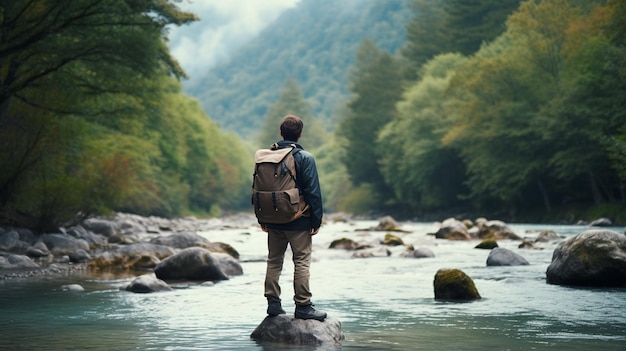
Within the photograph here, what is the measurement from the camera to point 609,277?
46.1ft

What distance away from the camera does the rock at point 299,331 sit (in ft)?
28.6

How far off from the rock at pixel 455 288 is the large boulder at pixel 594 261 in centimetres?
221

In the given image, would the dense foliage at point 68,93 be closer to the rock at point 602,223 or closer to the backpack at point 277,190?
the backpack at point 277,190

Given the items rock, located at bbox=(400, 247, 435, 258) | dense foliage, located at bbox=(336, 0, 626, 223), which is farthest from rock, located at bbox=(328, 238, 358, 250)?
dense foliage, located at bbox=(336, 0, 626, 223)

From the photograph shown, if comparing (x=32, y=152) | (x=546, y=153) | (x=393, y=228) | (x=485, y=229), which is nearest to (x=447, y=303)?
(x=32, y=152)

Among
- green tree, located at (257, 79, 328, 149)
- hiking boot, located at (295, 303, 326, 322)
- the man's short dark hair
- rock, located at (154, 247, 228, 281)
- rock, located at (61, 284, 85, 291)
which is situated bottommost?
hiking boot, located at (295, 303, 326, 322)

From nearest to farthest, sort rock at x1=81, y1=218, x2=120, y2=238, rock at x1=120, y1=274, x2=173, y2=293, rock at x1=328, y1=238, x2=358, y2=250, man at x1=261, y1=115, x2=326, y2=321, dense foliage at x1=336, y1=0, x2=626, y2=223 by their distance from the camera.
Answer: man at x1=261, y1=115, x2=326, y2=321 < rock at x1=120, y1=274, x2=173, y2=293 < rock at x1=328, y1=238, x2=358, y2=250 < rock at x1=81, y1=218, x2=120, y2=238 < dense foliage at x1=336, y1=0, x2=626, y2=223

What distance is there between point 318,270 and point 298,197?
10.8 m

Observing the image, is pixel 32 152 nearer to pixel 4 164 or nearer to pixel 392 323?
pixel 4 164

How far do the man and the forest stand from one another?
12789mm

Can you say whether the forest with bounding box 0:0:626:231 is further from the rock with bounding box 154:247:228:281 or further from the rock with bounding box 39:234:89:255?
the rock with bounding box 154:247:228:281

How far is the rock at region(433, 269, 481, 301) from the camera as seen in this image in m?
Result: 13.1

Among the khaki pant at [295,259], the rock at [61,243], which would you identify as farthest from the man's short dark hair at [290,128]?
the rock at [61,243]

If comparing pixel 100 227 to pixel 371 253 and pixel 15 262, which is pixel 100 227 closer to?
pixel 371 253
